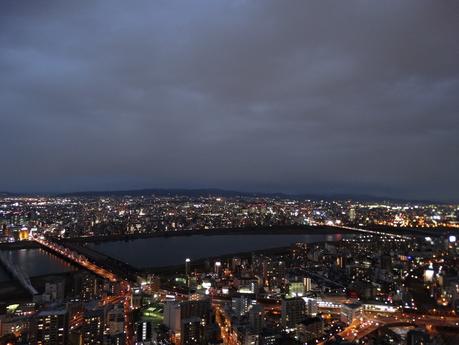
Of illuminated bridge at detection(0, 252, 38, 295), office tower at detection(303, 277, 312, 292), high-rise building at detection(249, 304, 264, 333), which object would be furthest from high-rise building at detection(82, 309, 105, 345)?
office tower at detection(303, 277, 312, 292)

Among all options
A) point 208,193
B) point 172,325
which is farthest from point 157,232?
point 208,193

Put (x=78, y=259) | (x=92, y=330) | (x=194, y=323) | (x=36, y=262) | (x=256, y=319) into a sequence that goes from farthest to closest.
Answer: (x=36, y=262), (x=78, y=259), (x=256, y=319), (x=194, y=323), (x=92, y=330)

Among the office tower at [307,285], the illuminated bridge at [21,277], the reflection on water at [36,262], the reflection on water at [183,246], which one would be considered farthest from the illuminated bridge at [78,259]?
the office tower at [307,285]

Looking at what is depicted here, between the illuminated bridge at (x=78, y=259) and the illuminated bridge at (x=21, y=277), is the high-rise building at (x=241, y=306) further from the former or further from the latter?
the illuminated bridge at (x=21, y=277)

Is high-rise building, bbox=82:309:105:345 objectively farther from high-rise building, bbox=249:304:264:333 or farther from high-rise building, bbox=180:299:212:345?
high-rise building, bbox=249:304:264:333

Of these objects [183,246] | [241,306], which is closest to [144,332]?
[241,306]

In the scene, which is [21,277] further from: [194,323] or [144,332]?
[194,323]
